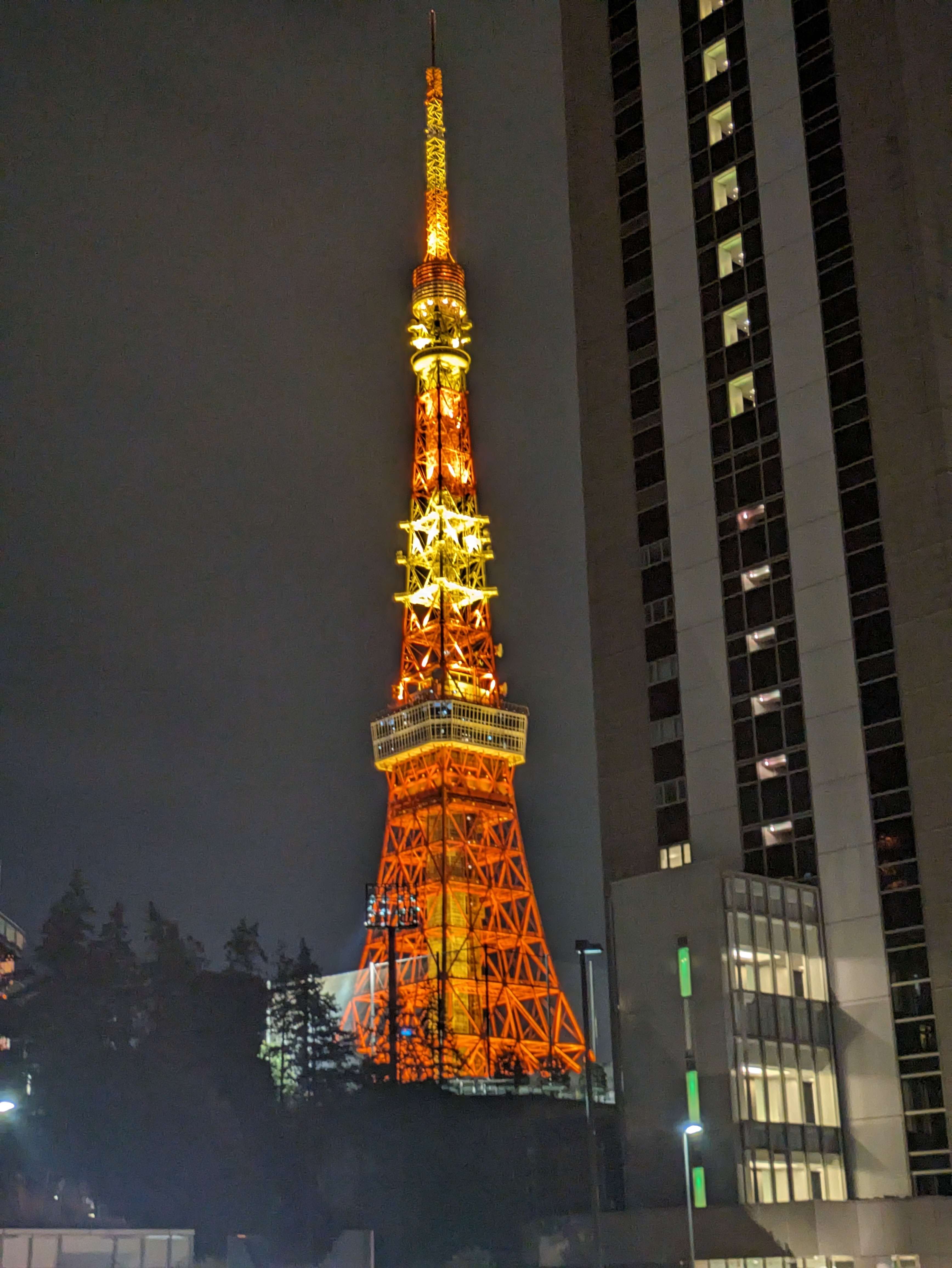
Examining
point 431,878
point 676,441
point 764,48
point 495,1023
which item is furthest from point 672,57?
point 495,1023

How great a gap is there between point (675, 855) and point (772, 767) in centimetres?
674

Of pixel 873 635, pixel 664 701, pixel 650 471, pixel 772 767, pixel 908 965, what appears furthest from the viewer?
pixel 650 471

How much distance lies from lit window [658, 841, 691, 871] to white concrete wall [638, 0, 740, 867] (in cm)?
67

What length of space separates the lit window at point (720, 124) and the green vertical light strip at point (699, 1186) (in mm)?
53254

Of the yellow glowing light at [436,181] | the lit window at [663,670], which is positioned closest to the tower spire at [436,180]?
the yellow glowing light at [436,181]

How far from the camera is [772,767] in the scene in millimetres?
77250

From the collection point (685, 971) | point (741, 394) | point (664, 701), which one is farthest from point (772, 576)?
point (685, 971)

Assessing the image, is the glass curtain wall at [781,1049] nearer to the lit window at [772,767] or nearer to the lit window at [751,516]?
the lit window at [772,767]

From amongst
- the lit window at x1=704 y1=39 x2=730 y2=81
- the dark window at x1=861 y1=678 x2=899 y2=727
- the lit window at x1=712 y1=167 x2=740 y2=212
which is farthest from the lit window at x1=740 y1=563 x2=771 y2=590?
the lit window at x1=704 y1=39 x2=730 y2=81

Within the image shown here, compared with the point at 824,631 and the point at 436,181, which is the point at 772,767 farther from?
the point at 436,181

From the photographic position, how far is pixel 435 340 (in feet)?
470

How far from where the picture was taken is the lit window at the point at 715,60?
90.1 m

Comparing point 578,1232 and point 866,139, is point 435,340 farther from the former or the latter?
point 578,1232

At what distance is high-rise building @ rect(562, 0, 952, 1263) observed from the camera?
68.9m
